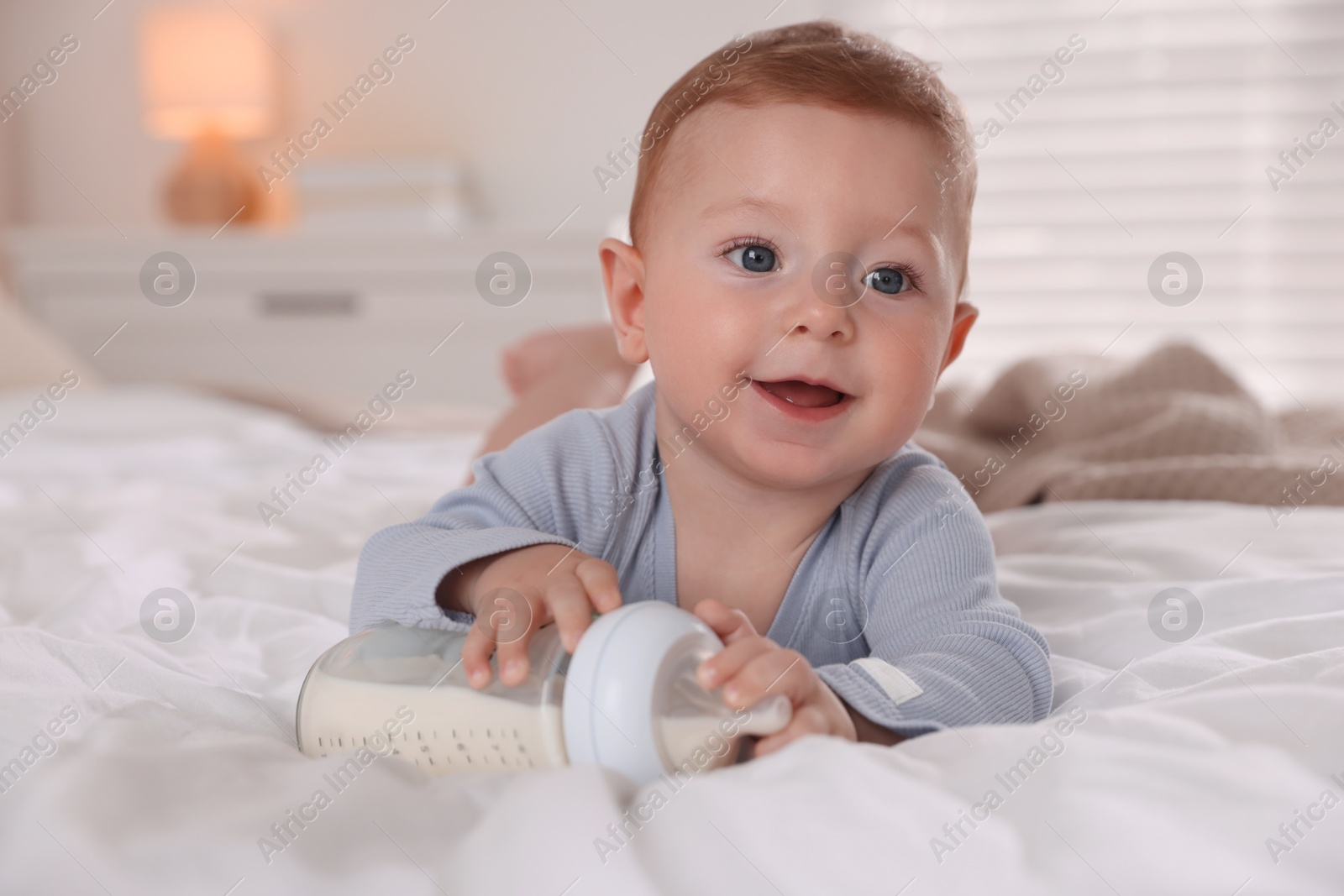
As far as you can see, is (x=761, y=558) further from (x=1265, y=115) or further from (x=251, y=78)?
(x=1265, y=115)

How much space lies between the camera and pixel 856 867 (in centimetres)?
42

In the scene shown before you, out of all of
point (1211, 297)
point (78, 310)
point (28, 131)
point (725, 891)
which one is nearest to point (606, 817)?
point (725, 891)

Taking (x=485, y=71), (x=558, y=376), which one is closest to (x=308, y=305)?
(x=485, y=71)

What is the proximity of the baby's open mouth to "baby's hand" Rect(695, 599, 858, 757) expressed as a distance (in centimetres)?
19

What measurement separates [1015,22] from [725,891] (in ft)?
10.4

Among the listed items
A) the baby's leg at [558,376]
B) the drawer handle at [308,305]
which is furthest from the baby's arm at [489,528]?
the drawer handle at [308,305]

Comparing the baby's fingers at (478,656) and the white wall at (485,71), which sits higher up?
the white wall at (485,71)

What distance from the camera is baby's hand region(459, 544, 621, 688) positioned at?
563mm

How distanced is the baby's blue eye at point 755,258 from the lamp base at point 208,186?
8.56 feet

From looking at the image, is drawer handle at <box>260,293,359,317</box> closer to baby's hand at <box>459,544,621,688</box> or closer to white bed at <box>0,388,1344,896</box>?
white bed at <box>0,388,1344,896</box>

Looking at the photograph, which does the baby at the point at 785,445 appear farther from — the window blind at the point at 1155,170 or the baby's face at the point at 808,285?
the window blind at the point at 1155,170

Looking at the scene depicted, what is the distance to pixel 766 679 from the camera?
0.53 metres

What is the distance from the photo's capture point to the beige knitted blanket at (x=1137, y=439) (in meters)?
1.18

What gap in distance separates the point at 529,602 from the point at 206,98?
2707mm
